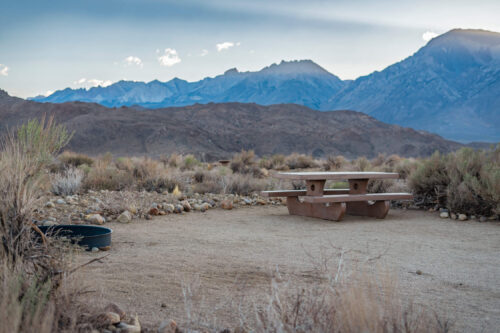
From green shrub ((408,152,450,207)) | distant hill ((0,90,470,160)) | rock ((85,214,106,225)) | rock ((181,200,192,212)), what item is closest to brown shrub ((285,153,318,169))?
green shrub ((408,152,450,207))

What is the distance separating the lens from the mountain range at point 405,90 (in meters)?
114

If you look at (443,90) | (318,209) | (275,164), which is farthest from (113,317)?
(443,90)

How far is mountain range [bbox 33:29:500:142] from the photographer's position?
11356 centimetres

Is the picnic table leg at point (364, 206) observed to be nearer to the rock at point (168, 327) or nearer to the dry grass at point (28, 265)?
the dry grass at point (28, 265)

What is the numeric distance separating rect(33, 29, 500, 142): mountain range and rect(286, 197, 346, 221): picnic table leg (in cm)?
10280

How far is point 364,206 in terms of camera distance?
902 cm

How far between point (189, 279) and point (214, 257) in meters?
0.96

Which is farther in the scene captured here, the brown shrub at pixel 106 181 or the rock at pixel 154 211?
the brown shrub at pixel 106 181

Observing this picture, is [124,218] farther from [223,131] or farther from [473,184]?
[223,131]

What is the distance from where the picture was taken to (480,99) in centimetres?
11675

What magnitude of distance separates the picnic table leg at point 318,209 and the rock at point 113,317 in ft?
18.4

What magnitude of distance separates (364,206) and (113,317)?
6.76m

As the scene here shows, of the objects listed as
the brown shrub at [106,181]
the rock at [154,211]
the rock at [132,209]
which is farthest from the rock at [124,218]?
the brown shrub at [106,181]

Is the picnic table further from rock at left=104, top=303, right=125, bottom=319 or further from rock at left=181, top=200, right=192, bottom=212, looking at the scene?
rock at left=104, top=303, right=125, bottom=319
